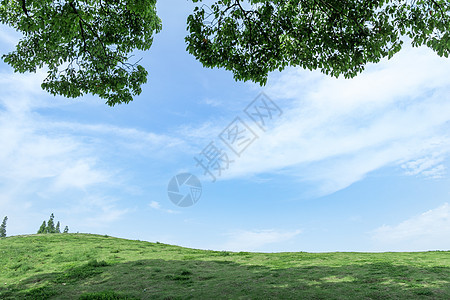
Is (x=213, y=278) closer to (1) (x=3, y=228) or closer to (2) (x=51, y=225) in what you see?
(2) (x=51, y=225)

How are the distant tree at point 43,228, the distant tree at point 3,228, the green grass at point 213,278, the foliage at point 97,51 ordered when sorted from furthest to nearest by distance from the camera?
1. the distant tree at point 3,228
2. the distant tree at point 43,228
3. the foliage at point 97,51
4. the green grass at point 213,278

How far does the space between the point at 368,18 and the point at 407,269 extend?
10663 millimetres

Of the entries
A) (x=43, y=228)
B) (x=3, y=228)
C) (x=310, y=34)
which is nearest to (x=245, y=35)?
(x=310, y=34)

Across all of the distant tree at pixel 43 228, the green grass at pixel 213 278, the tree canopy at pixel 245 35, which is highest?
the tree canopy at pixel 245 35

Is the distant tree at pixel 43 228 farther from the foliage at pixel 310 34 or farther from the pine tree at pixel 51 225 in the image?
the foliage at pixel 310 34

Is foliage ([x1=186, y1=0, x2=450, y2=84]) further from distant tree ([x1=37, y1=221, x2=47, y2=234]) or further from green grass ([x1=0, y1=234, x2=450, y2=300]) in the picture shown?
distant tree ([x1=37, y1=221, x2=47, y2=234])

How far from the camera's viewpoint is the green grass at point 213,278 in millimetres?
9859

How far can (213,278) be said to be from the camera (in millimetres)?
12516

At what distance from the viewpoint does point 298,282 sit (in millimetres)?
11016

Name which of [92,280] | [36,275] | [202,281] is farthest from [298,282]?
[36,275]

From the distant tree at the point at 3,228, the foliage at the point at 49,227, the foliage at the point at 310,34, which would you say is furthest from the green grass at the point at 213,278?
the distant tree at the point at 3,228

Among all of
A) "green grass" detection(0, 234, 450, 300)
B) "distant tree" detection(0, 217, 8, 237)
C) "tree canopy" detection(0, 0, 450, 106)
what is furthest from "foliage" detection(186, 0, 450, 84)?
"distant tree" detection(0, 217, 8, 237)

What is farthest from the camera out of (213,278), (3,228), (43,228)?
(3,228)

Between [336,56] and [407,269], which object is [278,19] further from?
[407,269]
